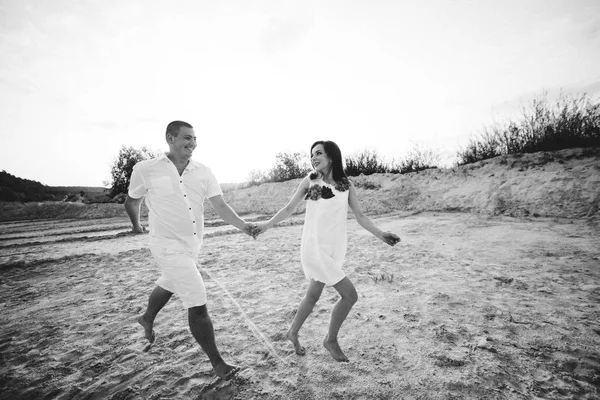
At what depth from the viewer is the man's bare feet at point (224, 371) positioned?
2195 millimetres

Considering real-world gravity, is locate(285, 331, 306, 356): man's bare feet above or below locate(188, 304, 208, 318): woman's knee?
below

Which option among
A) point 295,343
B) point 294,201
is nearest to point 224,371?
point 295,343

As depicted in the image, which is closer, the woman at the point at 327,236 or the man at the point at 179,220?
the man at the point at 179,220

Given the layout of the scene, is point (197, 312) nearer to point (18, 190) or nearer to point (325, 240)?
point (325, 240)

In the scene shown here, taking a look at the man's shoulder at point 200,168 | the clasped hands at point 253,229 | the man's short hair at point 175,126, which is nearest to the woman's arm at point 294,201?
the clasped hands at point 253,229

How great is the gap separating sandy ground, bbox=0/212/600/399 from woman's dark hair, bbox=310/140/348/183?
1644 millimetres

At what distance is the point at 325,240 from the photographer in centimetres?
232

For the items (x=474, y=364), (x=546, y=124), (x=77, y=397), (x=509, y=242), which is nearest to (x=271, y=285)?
(x=77, y=397)

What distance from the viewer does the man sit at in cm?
214

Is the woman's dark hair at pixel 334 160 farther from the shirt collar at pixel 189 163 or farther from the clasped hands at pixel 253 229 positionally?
the shirt collar at pixel 189 163

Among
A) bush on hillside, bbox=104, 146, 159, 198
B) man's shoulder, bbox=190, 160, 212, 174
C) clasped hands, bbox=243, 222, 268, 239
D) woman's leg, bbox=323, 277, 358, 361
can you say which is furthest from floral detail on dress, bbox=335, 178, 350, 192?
bush on hillside, bbox=104, 146, 159, 198

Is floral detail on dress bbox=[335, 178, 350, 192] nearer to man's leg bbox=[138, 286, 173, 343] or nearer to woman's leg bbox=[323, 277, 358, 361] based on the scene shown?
woman's leg bbox=[323, 277, 358, 361]

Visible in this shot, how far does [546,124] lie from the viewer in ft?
34.9

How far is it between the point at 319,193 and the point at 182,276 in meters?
1.32
